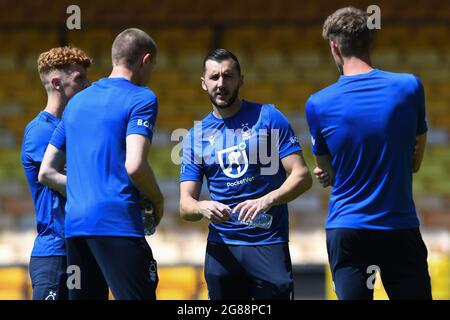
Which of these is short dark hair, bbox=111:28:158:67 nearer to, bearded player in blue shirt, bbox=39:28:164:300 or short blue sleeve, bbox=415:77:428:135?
bearded player in blue shirt, bbox=39:28:164:300

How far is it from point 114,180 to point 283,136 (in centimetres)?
97

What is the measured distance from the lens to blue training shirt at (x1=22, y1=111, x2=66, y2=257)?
17.3 feet

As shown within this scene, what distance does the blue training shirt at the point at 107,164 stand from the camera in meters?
4.69

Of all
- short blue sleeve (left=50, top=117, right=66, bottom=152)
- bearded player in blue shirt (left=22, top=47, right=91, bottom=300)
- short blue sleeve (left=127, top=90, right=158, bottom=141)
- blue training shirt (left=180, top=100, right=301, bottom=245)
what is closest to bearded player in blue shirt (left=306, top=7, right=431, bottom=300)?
blue training shirt (left=180, top=100, right=301, bottom=245)

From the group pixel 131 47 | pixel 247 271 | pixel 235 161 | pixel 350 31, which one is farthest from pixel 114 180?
pixel 350 31

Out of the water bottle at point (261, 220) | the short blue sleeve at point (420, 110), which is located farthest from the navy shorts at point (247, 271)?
the short blue sleeve at point (420, 110)

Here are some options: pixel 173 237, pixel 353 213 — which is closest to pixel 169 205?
pixel 173 237

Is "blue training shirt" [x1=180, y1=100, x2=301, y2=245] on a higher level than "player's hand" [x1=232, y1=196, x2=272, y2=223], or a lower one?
higher

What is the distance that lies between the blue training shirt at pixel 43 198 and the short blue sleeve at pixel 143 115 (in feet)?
2.64

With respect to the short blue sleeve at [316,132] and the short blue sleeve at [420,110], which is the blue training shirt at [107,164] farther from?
the short blue sleeve at [420,110]

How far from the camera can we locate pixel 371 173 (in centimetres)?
470

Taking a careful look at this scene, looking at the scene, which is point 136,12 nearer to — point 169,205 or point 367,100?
point 169,205

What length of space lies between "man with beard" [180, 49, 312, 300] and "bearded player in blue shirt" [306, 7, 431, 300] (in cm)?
40
